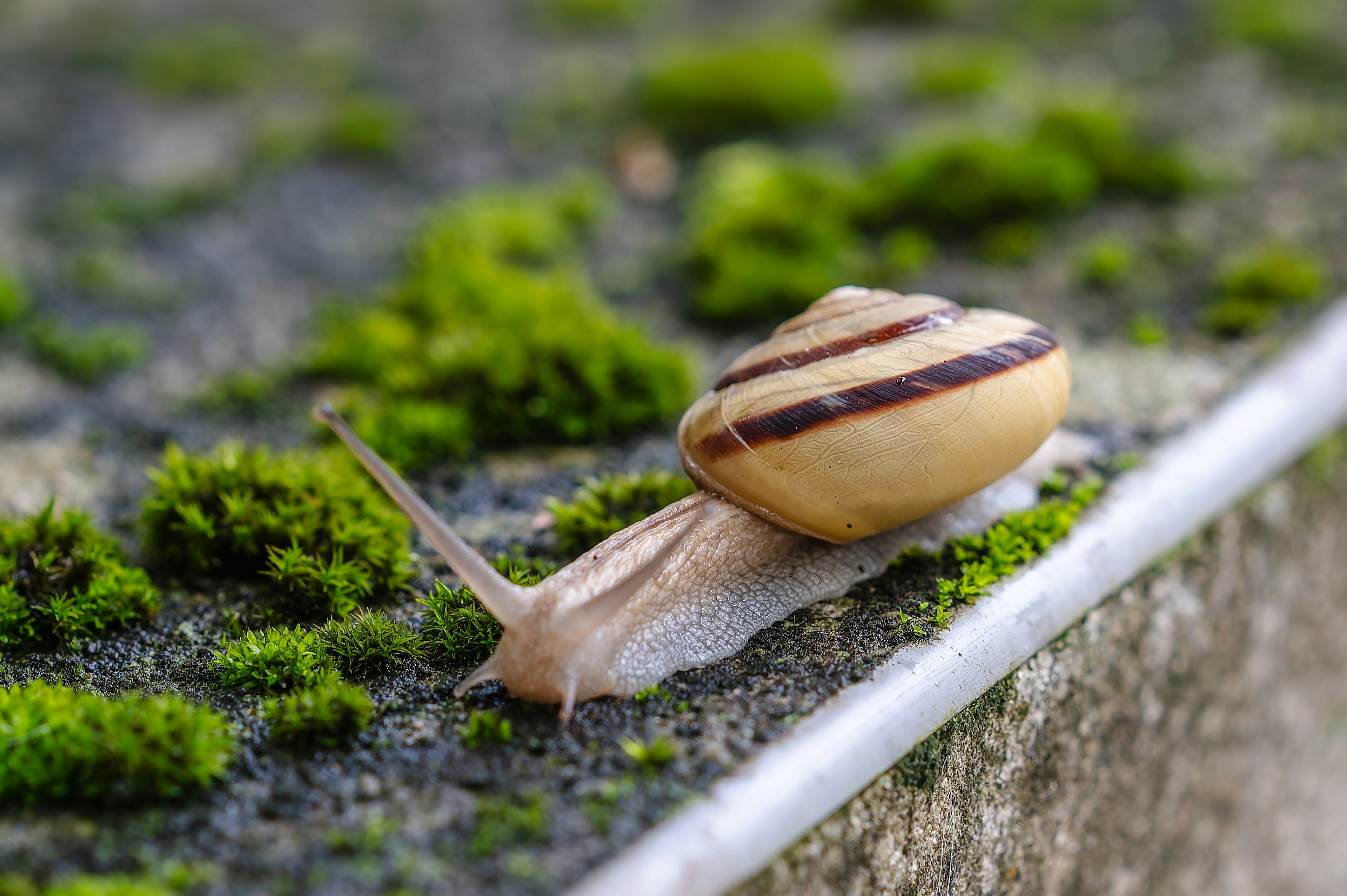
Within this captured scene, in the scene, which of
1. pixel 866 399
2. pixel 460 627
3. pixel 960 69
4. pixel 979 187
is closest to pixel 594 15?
pixel 960 69

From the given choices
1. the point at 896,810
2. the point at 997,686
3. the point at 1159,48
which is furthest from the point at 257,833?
the point at 1159,48

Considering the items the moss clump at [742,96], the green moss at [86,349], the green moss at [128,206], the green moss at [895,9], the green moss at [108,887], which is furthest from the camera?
the green moss at [895,9]

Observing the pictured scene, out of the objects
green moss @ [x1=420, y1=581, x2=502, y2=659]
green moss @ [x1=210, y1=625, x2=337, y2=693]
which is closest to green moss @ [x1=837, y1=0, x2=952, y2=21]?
green moss @ [x1=420, y1=581, x2=502, y2=659]

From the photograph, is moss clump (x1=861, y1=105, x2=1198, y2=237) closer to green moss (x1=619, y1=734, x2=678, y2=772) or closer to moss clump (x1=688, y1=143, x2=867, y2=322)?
moss clump (x1=688, y1=143, x2=867, y2=322)

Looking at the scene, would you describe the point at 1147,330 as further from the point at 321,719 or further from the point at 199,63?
the point at 199,63

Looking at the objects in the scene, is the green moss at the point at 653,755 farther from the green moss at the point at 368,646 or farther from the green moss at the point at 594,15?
the green moss at the point at 594,15

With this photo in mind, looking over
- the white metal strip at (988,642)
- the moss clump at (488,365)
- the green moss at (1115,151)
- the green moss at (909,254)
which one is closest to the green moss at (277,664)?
the white metal strip at (988,642)

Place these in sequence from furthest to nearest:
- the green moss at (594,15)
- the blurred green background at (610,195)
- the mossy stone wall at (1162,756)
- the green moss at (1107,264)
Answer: the green moss at (594,15) < the green moss at (1107,264) < the blurred green background at (610,195) < the mossy stone wall at (1162,756)


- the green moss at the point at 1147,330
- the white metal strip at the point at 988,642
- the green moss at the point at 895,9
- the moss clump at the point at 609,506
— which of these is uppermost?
the green moss at the point at 895,9
